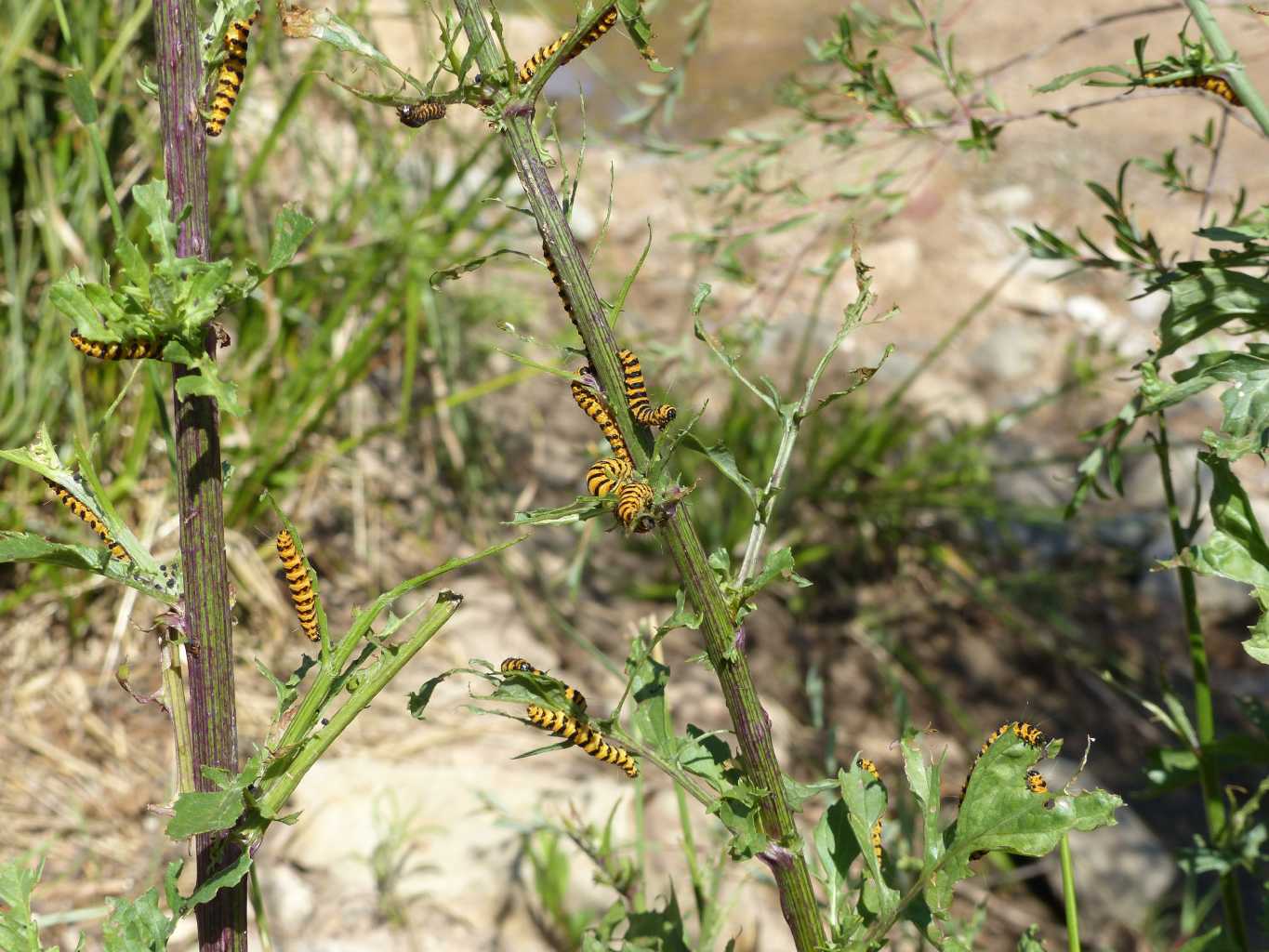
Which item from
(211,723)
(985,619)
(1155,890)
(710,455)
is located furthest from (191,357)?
(985,619)

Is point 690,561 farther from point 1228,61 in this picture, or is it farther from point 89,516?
point 1228,61

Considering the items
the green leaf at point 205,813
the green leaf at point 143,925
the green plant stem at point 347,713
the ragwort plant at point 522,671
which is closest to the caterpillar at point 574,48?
the ragwort plant at point 522,671

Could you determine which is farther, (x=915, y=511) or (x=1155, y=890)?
(x=915, y=511)

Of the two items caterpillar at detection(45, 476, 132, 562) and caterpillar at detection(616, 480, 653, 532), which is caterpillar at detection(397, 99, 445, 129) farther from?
caterpillar at detection(45, 476, 132, 562)

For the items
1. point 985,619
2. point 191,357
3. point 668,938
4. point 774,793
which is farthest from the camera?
point 985,619

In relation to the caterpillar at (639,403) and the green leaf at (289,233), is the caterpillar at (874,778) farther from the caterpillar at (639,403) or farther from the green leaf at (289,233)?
the green leaf at (289,233)

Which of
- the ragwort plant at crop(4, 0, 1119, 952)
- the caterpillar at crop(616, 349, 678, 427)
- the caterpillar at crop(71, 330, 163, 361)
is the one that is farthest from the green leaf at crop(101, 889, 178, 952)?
the caterpillar at crop(616, 349, 678, 427)

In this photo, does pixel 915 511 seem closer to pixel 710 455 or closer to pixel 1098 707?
pixel 1098 707
